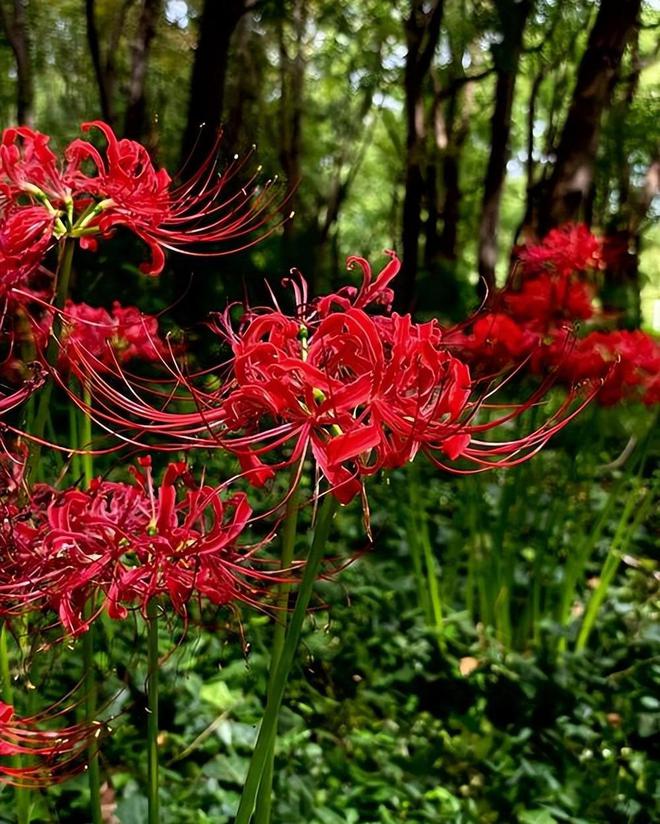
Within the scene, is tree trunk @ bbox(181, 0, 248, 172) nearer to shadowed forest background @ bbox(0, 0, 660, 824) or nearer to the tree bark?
shadowed forest background @ bbox(0, 0, 660, 824)

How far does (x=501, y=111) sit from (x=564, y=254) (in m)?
3.62

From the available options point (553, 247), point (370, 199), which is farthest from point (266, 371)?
point (370, 199)

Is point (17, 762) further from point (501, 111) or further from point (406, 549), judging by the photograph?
point (501, 111)

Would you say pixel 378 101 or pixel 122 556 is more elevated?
pixel 378 101

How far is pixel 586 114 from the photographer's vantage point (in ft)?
11.5

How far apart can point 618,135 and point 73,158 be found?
19.4ft

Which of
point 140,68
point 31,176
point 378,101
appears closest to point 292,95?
point 378,101

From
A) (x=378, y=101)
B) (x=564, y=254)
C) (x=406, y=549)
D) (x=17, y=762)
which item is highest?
(x=378, y=101)

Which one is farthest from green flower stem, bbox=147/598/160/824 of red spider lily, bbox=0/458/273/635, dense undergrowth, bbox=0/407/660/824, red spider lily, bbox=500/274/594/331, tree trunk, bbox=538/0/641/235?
tree trunk, bbox=538/0/641/235

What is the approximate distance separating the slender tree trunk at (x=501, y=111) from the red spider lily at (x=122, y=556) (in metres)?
3.58

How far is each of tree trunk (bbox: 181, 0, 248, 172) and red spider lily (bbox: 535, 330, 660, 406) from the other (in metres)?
2.61

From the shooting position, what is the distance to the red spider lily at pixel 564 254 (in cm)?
205

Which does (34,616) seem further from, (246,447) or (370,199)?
(370,199)

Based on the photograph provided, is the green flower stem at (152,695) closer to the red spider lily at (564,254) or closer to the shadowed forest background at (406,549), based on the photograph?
the shadowed forest background at (406,549)
